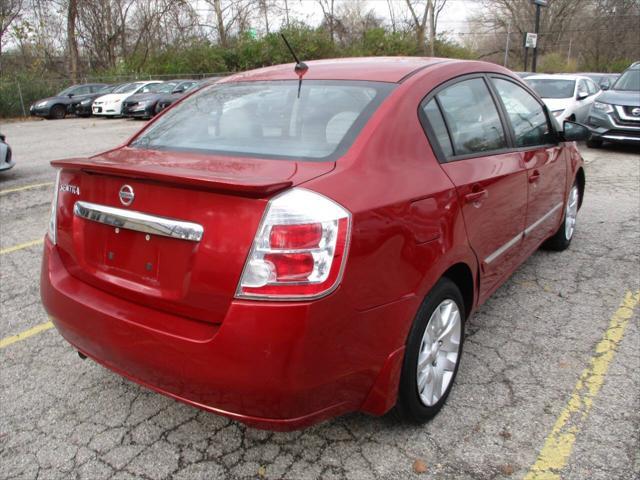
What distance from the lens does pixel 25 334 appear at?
11.5 feet

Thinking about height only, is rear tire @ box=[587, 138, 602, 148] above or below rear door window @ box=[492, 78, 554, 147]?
below

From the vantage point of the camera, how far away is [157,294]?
6.97ft

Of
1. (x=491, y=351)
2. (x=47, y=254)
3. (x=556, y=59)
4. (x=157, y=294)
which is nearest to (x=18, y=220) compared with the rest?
(x=47, y=254)

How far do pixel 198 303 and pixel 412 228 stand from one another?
2.92 feet

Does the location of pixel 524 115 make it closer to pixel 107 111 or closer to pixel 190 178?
pixel 190 178

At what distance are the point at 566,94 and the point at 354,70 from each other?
10637 millimetres

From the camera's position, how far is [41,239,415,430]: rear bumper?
6.19 feet


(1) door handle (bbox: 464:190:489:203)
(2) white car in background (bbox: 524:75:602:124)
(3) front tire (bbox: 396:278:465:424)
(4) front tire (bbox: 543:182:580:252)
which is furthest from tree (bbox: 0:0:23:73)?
(3) front tire (bbox: 396:278:465:424)

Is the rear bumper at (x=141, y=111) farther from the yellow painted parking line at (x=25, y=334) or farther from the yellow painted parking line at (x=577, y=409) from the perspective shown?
the yellow painted parking line at (x=577, y=409)

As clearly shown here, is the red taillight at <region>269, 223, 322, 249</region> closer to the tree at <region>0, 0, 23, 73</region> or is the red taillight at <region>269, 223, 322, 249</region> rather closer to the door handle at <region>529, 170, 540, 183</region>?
the door handle at <region>529, 170, 540, 183</region>

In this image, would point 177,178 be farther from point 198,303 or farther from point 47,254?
point 47,254

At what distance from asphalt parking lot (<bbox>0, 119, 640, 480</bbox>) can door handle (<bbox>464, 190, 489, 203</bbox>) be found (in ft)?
3.16

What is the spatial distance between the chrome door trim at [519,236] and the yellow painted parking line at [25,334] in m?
2.79

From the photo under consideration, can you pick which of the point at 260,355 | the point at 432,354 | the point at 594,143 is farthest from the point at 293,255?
the point at 594,143
